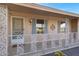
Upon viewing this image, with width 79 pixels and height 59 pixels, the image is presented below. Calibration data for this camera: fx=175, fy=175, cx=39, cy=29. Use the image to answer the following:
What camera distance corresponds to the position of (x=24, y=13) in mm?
11430

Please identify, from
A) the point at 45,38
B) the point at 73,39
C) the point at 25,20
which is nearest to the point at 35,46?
the point at 45,38

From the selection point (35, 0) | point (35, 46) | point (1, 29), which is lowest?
point (35, 46)

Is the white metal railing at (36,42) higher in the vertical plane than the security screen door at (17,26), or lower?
lower

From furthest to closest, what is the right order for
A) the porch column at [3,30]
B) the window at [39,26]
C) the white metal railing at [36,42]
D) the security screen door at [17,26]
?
the window at [39,26], the security screen door at [17,26], the white metal railing at [36,42], the porch column at [3,30]

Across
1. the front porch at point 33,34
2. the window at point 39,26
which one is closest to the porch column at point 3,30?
the front porch at point 33,34

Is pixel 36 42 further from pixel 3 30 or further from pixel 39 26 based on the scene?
pixel 39 26

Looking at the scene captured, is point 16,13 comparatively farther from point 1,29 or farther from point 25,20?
point 1,29

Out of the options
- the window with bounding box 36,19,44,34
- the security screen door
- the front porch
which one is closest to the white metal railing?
the front porch

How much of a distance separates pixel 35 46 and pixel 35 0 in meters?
4.77

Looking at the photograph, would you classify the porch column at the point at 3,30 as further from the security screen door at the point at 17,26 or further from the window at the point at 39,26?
the window at the point at 39,26

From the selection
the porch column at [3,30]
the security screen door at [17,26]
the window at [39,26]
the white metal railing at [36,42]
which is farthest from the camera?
the window at [39,26]

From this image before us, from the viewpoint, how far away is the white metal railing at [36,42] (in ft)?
29.1

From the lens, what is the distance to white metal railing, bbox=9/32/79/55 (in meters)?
8.87

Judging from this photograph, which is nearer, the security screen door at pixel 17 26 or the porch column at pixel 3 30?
the porch column at pixel 3 30
